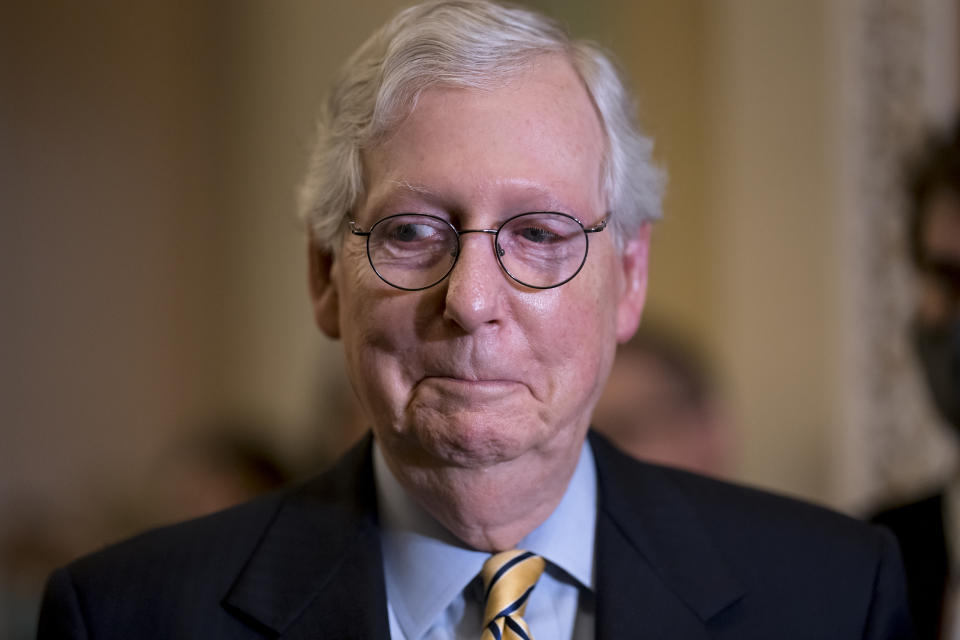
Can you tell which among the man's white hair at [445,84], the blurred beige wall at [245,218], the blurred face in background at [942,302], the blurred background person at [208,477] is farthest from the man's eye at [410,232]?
the blurred beige wall at [245,218]

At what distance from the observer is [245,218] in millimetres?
6227

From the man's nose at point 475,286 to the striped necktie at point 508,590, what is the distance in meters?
0.40

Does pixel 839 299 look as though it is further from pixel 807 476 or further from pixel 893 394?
pixel 807 476

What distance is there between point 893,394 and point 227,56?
4177mm

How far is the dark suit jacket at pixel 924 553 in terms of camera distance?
2.70 m

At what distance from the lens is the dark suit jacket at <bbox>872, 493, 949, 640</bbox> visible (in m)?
2.70

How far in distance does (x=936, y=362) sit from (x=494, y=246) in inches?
76.1

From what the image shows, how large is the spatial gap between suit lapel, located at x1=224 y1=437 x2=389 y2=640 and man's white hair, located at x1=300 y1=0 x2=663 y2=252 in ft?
1.47

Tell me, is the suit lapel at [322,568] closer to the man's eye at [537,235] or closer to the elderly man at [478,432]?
the elderly man at [478,432]

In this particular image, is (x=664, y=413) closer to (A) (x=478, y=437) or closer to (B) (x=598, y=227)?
(B) (x=598, y=227)

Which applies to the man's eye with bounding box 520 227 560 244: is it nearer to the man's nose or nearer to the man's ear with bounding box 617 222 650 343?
the man's nose

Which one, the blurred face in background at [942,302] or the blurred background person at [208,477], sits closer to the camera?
the blurred face in background at [942,302]

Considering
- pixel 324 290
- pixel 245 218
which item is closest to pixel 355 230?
pixel 324 290

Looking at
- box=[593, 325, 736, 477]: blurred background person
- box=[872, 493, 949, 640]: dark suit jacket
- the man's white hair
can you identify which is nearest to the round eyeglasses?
the man's white hair
